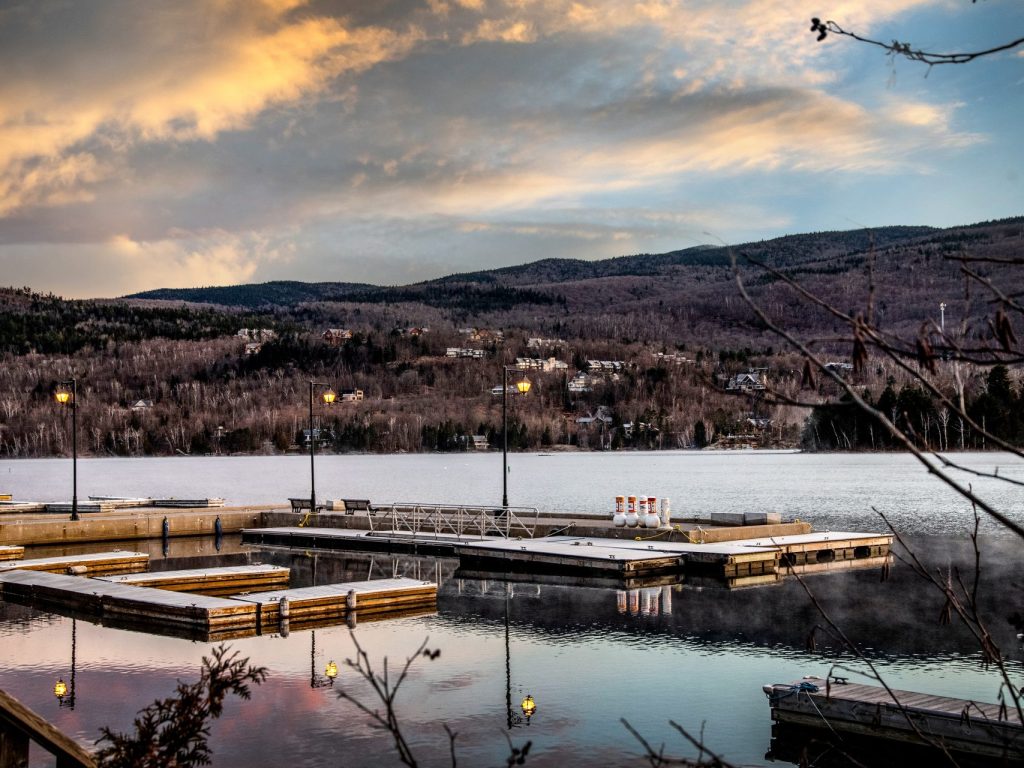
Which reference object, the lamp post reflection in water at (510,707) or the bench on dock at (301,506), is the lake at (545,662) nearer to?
the lamp post reflection in water at (510,707)

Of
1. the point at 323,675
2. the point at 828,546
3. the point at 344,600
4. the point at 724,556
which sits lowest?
the point at 323,675

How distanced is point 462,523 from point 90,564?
11539 mm

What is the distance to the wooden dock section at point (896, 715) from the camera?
12078mm

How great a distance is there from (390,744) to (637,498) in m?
21.0

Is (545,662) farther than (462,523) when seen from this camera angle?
No

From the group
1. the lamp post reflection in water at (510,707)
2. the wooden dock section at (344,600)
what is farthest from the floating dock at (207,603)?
the lamp post reflection in water at (510,707)

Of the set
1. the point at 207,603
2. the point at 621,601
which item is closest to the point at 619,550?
the point at 621,601

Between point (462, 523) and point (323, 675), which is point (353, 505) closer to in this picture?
point (462, 523)

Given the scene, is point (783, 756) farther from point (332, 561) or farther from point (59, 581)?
point (332, 561)

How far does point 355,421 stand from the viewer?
195000 millimetres

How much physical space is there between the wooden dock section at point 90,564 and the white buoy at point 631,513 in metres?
14.0

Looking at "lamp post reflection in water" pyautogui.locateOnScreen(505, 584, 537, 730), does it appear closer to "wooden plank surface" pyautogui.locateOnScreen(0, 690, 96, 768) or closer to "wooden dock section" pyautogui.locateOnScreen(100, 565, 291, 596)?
"wooden dock section" pyautogui.locateOnScreen(100, 565, 291, 596)

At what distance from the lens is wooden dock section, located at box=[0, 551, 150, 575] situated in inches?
1163

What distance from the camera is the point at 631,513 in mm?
33906
